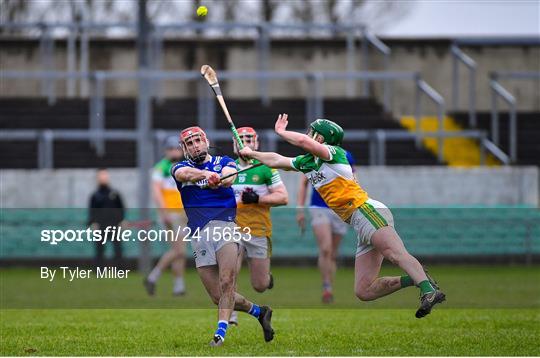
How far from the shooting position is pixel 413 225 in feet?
85.1

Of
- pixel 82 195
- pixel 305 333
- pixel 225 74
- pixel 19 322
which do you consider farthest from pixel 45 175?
pixel 305 333

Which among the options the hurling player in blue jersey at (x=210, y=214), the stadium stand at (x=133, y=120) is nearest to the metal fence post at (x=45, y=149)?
the stadium stand at (x=133, y=120)

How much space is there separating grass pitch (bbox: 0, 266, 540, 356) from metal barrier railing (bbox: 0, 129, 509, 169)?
4.63 metres

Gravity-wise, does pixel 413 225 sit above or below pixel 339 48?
below

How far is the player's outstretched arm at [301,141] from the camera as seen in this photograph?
12492 millimetres

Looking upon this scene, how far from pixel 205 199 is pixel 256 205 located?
6.92 ft

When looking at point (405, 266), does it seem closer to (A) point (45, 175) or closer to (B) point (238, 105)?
(A) point (45, 175)

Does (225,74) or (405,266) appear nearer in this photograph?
(405,266)

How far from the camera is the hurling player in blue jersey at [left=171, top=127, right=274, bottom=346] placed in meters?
13.1

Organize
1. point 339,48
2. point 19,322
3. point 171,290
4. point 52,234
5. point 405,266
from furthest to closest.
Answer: point 339,48
point 171,290
point 52,234
point 19,322
point 405,266

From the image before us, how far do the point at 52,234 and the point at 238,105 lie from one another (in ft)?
40.0

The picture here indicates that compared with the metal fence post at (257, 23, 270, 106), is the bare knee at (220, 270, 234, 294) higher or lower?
lower

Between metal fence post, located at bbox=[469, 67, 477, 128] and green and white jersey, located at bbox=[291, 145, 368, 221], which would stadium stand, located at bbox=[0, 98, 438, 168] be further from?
green and white jersey, located at bbox=[291, 145, 368, 221]

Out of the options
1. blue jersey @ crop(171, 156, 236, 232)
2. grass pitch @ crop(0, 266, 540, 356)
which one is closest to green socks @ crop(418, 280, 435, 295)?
grass pitch @ crop(0, 266, 540, 356)
